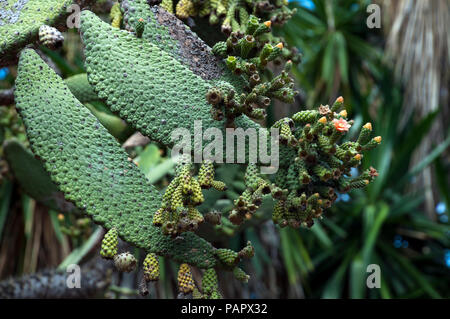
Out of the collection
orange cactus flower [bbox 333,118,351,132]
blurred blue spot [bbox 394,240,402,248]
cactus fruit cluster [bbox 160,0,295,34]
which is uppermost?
cactus fruit cluster [bbox 160,0,295,34]

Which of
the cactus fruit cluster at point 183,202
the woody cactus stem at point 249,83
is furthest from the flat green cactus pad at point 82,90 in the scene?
the cactus fruit cluster at point 183,202

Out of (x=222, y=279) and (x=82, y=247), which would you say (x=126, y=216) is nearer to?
(x=82, y=247)

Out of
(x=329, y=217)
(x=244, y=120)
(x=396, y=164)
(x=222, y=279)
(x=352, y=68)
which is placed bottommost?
(x=222, y=279)

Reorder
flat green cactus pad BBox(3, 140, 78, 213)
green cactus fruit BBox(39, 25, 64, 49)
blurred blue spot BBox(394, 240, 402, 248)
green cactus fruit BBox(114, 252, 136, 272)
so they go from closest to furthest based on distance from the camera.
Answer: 1. green cactus fruit BBox(114, 252, 136, 272)
2. green cactus fruit BBox(39, 25, 64, 49)
3. flat green cactus pad BBox(3, 140, 78, 213)
4. blurred blue spot BBox(394, 240, 402, 248)

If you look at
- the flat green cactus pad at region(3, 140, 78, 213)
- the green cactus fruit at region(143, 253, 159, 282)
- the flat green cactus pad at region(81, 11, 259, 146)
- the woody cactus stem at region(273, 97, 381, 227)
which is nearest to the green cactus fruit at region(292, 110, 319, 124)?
the woody cactus stem at region(273, 97, 381, 227)

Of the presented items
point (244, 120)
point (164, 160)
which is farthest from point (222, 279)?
point (244, 120)

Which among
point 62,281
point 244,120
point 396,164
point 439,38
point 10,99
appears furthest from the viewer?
point 439,38

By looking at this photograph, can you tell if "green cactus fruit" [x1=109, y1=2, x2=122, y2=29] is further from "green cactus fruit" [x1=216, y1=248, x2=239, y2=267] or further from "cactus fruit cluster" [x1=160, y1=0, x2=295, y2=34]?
"green cactus fruit" [x1=216, y1=248, x2=239, y2=267]
